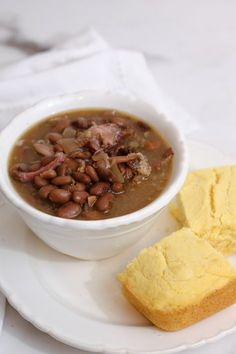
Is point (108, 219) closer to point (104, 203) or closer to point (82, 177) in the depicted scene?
point (104, 203)

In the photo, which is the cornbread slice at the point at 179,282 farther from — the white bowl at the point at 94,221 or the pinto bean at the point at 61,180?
the pinto bean at the point at 61,180

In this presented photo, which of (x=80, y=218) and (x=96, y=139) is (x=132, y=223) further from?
(x=96, y=139)

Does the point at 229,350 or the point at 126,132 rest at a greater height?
the point at 126,132

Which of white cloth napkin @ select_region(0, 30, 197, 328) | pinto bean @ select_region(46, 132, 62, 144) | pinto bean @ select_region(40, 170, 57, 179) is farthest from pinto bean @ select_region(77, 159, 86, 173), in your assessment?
white cloth napkin @ select_region(0, 30, 197, 328)

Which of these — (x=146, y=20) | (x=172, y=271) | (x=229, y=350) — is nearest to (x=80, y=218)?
(x=172, y=271)

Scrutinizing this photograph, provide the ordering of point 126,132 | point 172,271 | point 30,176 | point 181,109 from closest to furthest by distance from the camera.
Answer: point 172,271, point 30,176, point 126,132, point 181,109
